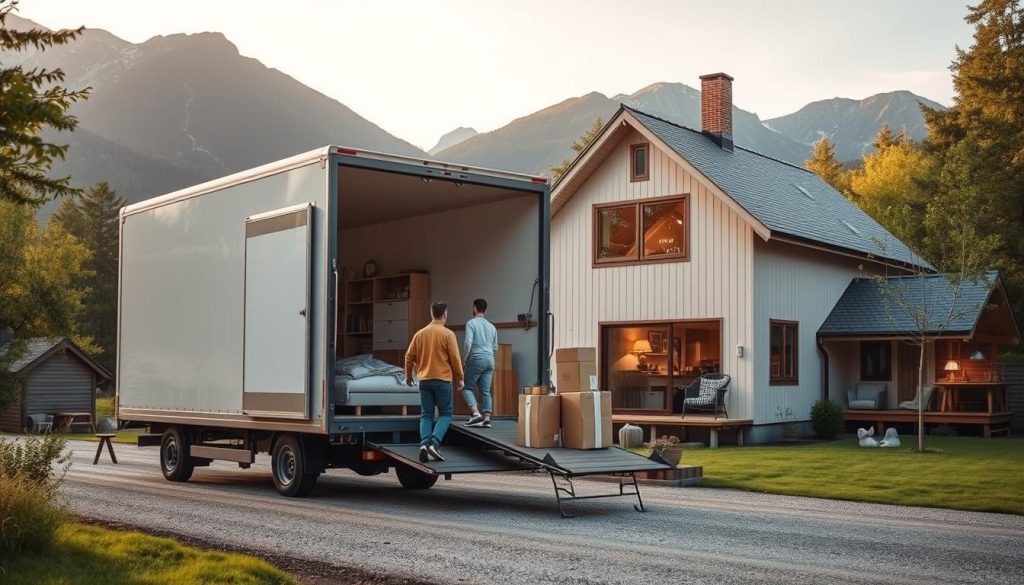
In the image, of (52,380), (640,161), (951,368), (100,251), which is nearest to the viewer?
(640,161)

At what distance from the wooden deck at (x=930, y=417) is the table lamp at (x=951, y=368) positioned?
127cm

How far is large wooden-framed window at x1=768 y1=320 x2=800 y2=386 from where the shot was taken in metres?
22.2

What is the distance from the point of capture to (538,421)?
11.7 m

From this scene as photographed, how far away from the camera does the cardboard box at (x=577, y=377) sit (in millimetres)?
11898

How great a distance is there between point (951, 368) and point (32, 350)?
31.3 m

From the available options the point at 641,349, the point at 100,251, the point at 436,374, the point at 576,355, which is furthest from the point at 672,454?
the point at 100,251

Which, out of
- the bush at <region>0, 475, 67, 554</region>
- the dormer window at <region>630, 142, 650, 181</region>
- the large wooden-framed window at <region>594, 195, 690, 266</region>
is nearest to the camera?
the bush at <region>0, 475, 67, 554</region>

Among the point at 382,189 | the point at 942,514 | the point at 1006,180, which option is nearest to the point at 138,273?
the point at 382,189

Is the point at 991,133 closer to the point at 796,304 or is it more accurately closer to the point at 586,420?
the point at 796,304

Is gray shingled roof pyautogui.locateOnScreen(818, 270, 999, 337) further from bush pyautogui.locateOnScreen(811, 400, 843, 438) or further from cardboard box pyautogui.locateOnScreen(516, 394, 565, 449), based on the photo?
cardboard box pyautogui.locateOnScreen(516, 394, 565, 449)

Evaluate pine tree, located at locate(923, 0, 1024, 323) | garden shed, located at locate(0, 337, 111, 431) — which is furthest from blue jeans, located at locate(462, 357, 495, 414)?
garden shed, located at locate(0, 337, 111, 431)

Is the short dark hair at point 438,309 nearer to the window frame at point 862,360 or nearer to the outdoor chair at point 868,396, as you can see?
Result: the outdoor chair at point 868,396

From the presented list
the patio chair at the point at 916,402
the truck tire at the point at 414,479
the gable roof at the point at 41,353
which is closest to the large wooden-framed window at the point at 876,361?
the patio chair at the point at 916,402

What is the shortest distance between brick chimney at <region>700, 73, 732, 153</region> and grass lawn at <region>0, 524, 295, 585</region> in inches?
762
